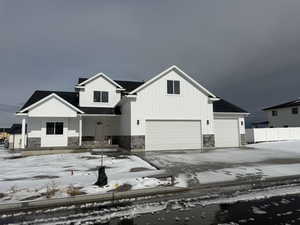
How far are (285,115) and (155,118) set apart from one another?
91.7ft

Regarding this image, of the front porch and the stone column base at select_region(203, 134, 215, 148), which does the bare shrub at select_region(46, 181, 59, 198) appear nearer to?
the front porch

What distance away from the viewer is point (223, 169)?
9.30 metres

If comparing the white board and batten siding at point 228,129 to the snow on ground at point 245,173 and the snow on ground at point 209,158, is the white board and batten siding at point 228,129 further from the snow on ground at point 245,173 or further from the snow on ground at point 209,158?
the snow on ground at point 245,173

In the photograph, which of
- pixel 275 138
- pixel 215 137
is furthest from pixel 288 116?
pixel 215 137

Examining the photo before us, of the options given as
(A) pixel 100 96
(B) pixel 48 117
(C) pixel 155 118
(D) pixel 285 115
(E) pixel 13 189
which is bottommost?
(E) pixel 13 189

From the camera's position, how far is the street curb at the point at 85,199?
5.32m

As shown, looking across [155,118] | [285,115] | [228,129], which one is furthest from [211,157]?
[285,115]

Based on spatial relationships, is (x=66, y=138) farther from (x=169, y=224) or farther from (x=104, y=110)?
(x=169, y=224)

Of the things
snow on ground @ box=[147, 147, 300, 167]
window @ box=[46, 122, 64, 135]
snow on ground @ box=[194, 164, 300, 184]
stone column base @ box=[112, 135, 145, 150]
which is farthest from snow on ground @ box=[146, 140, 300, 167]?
window @ box=[46, 122, 64, 135]

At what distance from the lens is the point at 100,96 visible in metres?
21.1

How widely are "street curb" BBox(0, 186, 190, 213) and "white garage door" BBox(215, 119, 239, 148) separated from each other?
13.6 m

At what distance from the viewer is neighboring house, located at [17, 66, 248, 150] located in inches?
661

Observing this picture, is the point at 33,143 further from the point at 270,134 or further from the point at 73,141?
the point at 270,134

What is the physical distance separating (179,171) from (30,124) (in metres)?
14.1
